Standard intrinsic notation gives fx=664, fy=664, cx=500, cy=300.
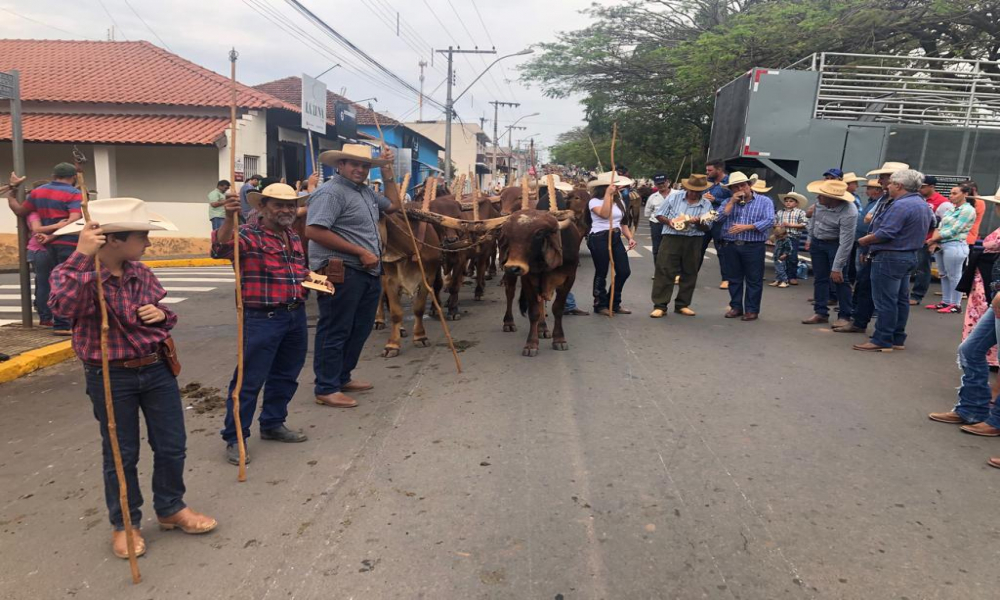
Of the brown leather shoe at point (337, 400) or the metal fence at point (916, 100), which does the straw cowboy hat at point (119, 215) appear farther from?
the metal fence at point (916, 100)

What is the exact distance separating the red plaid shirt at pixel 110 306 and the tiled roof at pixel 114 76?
1580 cm

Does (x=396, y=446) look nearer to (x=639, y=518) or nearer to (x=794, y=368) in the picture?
(x=639, y=518)

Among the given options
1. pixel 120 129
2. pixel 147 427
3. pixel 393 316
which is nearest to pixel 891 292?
pixel 393 316

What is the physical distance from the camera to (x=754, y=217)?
8492 mm

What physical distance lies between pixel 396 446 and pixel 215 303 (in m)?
6.86

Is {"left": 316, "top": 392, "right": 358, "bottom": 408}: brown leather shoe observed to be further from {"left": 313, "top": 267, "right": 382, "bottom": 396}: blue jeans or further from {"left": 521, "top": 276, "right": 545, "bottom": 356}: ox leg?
{"left": 521, "top": 276, "right": 545, "bottom": 356}: ox leg

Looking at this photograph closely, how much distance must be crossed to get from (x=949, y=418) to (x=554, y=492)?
3320mm

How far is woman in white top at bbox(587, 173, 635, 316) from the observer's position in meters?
8.74

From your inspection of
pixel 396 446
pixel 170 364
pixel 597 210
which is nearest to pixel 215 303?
pixel 597 210

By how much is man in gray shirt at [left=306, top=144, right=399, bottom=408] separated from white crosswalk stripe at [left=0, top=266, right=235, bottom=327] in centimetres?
541

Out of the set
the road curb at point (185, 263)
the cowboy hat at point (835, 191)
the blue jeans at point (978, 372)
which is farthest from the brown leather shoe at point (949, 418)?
the road curb at point (185, 263)

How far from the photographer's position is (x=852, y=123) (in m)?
12.6

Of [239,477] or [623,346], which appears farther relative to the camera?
[623,346]

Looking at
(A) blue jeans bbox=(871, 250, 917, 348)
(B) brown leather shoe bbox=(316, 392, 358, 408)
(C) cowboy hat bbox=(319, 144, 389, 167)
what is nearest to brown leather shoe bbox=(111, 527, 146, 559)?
(B) brown leather shoe bbox=(316, 392, 358, 408)
